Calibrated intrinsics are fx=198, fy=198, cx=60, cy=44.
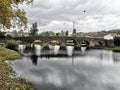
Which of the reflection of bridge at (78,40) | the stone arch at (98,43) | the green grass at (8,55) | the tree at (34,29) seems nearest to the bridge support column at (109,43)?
the reflection of bridge at (78,40)

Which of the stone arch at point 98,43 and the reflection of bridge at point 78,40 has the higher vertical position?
the reflection of bridge at point 78,40

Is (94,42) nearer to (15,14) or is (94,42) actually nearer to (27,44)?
(27,44)

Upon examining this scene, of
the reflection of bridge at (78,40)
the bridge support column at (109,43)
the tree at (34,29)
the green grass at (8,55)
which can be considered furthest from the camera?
the tree at (34,29)

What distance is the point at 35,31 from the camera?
151875 millimetres

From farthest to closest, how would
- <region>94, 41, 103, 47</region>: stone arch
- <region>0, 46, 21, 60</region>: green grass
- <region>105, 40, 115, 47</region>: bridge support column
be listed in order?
<region>94, 41, 103, 47</region>: stone arch → <region>105, 40, 115, 47</region>: bridge support column → <region>0, 46, 21, 60</region>: green grass

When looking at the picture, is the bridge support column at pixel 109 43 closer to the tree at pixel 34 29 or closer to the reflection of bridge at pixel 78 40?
the reflection of bridge at pixel 78 40

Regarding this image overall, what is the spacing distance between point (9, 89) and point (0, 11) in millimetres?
6330

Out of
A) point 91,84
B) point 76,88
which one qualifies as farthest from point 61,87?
point 91,84

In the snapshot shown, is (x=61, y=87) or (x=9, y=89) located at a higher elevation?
(x=9, y=89)

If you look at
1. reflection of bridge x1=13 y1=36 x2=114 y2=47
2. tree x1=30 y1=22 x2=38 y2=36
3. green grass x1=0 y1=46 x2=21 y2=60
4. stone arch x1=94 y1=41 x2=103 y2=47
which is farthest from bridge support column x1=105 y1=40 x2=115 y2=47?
green grass x1=0 y1=46 x2=21 y2=60

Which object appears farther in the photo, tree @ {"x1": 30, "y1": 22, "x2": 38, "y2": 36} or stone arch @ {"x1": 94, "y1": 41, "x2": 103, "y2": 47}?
tree @ {"x1": 30, "y1": 22, "x2": 38, "y2": 36}

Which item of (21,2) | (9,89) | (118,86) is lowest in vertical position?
(118,86)

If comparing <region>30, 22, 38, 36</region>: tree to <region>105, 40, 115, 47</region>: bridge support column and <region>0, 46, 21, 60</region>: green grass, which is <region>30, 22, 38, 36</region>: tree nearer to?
<region>105, 40, 115, 47</region>: bridge support column

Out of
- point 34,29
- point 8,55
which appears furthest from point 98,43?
point 8,55
